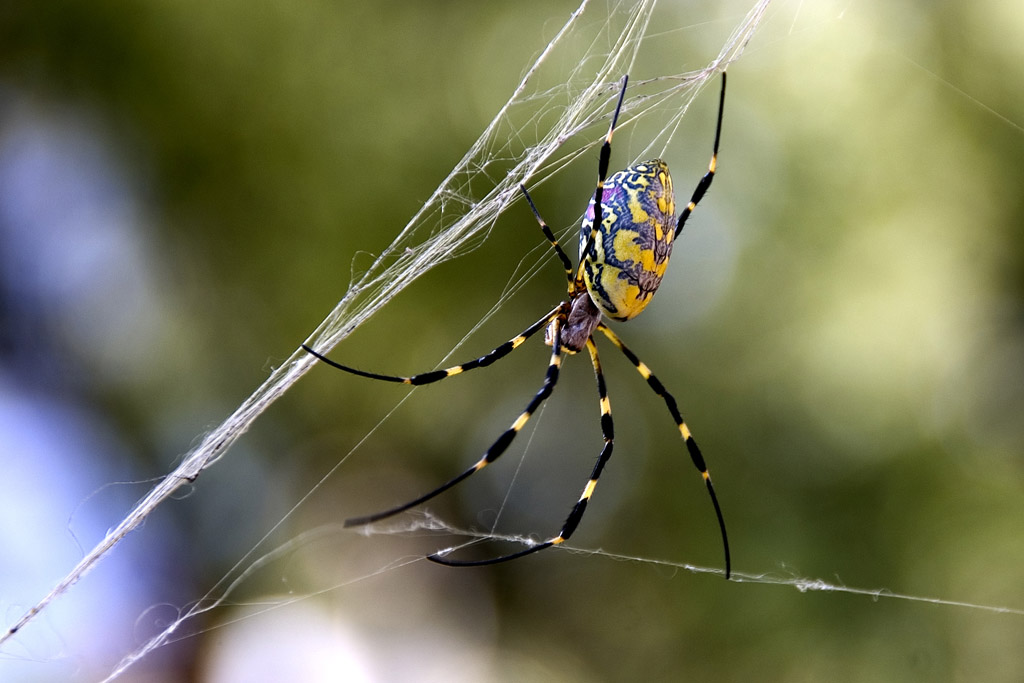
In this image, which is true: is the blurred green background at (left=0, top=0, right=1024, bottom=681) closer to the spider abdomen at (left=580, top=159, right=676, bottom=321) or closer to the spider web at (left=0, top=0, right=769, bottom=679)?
the spider web at (left=0, top=0, right=769, bottom=679)

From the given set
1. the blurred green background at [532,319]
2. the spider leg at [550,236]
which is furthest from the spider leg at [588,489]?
the blurred green background at [532,319]

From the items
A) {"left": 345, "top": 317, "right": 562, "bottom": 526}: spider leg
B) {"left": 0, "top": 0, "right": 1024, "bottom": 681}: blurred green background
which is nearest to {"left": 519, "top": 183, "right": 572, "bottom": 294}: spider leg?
{"left": 345, "top": 317, "right": 562, "bottom": 526}: spider leg

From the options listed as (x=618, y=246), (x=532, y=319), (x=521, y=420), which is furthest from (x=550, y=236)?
(x=532, y=319)

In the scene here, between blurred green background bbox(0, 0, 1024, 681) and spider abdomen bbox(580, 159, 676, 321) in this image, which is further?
blurred green background bbox(0, 0, 1024, 681)

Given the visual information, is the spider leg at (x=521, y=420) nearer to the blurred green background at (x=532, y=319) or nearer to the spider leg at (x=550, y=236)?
the spider leg at (x=550, y=236)

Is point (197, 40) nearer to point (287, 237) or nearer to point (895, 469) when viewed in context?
point (287, 237)
